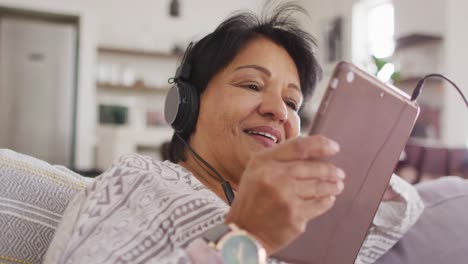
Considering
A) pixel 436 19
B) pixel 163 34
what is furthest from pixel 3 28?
pixel 436 19

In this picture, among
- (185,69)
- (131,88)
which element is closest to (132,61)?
(131,88)

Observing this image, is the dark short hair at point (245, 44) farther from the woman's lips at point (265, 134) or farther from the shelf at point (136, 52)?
the shelf at point (136, 52)

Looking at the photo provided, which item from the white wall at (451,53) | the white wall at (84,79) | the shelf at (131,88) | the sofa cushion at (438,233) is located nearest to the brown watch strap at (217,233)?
the sofa cushion at (438,233)

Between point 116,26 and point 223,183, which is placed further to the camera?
point 116,26

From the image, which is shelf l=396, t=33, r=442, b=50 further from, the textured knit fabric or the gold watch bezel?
the gold watch bezel

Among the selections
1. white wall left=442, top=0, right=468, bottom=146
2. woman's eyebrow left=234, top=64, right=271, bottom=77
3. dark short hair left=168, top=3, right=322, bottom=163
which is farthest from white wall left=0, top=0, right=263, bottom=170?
woman's eyebrow left=234, top=64, right=271, bottom=77

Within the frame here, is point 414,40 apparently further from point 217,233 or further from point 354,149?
point 217,233

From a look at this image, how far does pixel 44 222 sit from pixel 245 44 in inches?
18.0

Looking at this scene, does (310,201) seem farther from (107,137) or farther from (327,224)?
(107,137)

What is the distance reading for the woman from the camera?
0.59 m

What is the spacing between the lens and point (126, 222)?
71 centimetres

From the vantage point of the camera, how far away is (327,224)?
2.33 ft

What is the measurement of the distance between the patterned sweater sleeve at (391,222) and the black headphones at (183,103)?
396 mm

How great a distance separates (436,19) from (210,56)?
3.56m
